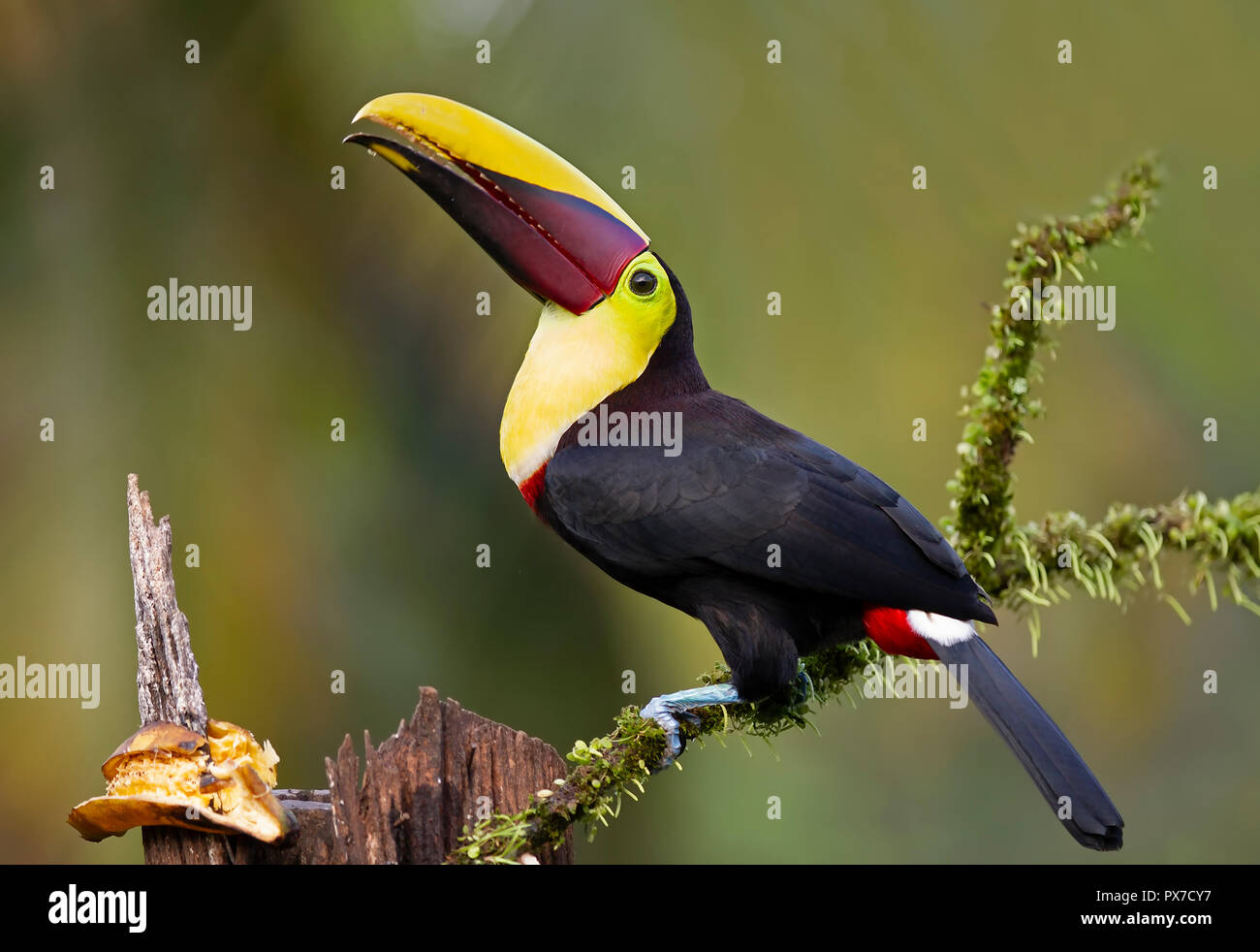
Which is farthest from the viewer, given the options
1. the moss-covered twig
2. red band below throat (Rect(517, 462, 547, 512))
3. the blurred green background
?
the blurred green background

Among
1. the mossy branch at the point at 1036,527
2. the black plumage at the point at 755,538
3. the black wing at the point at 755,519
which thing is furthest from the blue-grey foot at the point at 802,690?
the black wing at the point at 755,519

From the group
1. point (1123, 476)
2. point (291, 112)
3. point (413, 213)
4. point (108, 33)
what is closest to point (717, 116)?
point (413, 213)

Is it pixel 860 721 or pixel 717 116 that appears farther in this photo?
pixel 860 721

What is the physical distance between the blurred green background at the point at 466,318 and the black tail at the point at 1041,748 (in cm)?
158

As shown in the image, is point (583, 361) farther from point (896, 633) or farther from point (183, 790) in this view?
point (183, 790)

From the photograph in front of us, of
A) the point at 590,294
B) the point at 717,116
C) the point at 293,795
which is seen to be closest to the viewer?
the point at 293,795

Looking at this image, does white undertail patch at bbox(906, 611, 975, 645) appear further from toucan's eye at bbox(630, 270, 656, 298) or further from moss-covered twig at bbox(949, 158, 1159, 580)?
toucan's eye at bbox(630, 270, 656, 298)

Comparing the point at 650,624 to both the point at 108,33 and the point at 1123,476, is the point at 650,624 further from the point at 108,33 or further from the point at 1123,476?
the point at 108,33

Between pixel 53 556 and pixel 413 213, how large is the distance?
195 cm

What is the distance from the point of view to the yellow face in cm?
334

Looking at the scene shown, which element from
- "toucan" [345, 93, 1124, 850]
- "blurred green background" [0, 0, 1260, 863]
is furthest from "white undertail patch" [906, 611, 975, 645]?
"blurred green background" [0, 0, 1260, 863]

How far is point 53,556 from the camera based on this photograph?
4.86 metres

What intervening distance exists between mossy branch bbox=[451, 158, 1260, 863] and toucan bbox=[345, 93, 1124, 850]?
262 millimetres

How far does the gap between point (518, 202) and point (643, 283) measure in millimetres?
403
